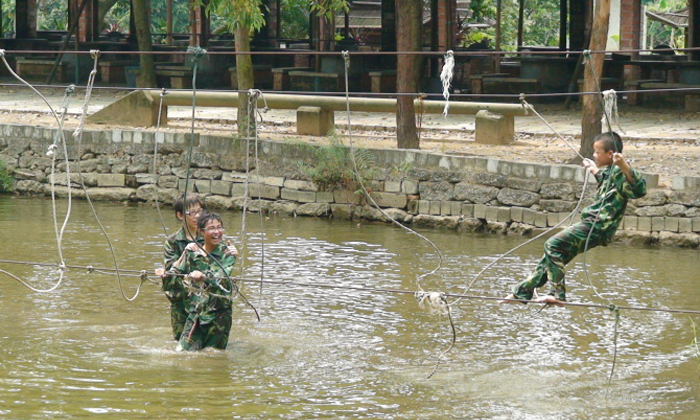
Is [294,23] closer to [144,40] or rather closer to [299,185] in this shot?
[144,40]

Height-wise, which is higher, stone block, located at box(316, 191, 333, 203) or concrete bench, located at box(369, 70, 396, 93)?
concrete bench, located at box(369, 70, 396, 93)

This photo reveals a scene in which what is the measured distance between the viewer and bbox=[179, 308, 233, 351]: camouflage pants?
7.99m

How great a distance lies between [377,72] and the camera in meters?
20.3

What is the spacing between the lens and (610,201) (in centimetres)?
711

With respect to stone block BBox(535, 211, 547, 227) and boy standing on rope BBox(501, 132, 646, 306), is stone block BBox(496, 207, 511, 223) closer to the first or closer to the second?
stone block BBox(535, 211, 547, 227)

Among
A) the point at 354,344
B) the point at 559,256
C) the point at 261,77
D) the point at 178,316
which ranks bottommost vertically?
the point at 354,344

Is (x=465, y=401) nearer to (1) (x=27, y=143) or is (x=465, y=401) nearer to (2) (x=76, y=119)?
(1) (x=27, y=143)

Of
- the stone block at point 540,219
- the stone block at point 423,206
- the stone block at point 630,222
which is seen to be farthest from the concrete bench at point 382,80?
the stone block at point 630,222

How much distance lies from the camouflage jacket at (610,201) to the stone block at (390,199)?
683 cm

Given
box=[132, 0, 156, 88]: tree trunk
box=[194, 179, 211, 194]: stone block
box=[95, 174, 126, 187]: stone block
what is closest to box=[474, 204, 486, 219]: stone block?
box=[194, 179, 211, 194]: stone block

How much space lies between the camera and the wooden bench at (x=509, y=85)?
19.9 metres

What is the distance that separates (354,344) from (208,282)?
5.17 ft

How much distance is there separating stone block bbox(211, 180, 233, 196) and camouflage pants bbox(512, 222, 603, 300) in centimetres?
827

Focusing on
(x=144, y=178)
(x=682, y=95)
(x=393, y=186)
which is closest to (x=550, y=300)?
(x=393, y=186)
